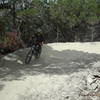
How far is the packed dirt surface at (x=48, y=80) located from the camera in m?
5.66

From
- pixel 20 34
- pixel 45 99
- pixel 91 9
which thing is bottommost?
pixel 45 99

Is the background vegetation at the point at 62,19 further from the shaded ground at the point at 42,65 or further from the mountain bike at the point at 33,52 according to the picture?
the mountain bike at the point at 33,52

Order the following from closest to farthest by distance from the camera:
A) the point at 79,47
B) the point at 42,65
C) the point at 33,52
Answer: the point at 42,65, the point at 33,52, the point at 79,47

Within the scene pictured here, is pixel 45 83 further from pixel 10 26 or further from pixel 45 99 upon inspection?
pixel 10 26

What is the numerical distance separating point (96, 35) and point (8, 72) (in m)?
15.0

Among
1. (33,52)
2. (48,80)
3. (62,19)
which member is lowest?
(48,80)

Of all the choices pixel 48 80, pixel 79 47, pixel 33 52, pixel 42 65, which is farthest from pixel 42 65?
pixel 79 47

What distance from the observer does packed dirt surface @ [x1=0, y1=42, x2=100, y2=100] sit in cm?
566

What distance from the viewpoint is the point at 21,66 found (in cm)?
852

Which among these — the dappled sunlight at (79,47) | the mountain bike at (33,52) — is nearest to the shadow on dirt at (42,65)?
the mountain bike at (33,52)

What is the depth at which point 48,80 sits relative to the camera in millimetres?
6695

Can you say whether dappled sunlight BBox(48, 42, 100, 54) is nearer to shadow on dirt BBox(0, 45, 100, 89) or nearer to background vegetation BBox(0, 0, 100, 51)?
shadow on dirt BBox(0, 45, 100, 89)

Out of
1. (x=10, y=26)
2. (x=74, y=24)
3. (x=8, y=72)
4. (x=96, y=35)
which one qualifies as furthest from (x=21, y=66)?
(x=96, y=35)

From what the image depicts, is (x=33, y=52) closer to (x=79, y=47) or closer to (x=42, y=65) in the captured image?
(x=42, y=65)
